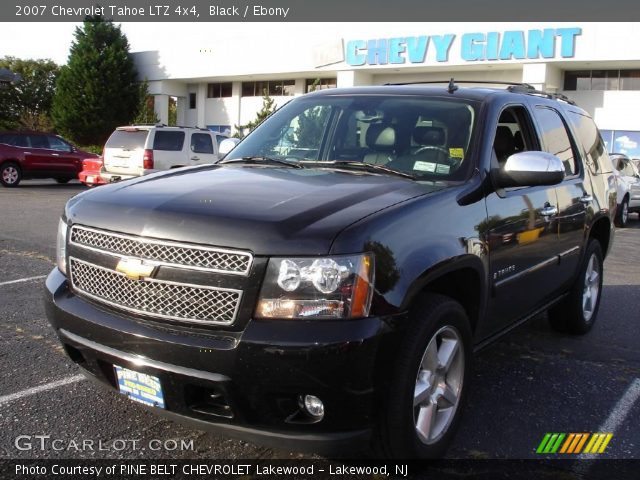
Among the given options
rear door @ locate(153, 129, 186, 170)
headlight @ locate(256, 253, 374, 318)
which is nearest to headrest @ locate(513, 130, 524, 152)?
headlight @ locate(256, 253, 374, 318)

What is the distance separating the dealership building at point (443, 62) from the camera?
26250 mm

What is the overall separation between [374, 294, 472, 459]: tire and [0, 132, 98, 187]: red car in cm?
1851

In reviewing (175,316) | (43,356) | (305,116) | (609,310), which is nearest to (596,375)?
(609,310)

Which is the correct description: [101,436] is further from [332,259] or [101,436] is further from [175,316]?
[332,259]

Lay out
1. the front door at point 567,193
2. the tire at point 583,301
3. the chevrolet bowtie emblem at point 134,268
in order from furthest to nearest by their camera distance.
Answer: the tire at point 583,301, the front door at point 567,193, the chevrolet bowtie emblem at point 134,268

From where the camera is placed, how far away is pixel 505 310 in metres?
3.83

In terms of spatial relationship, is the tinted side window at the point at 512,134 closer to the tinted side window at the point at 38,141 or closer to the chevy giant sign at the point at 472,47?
the tinted side window at the point at 38,141

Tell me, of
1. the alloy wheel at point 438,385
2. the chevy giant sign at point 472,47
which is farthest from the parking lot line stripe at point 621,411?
the chevy giant sign at point 472,47

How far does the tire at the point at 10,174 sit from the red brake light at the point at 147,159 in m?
6.77

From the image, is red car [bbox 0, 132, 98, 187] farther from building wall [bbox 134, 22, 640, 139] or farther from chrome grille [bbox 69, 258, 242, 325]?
chrome grille [bbox 69, 258, 242, 325]

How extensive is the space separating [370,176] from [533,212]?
3.87ft

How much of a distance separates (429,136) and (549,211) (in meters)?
1.05

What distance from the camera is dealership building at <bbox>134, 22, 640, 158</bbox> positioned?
26.2 m

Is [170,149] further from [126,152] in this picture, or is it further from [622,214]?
[622,214]
